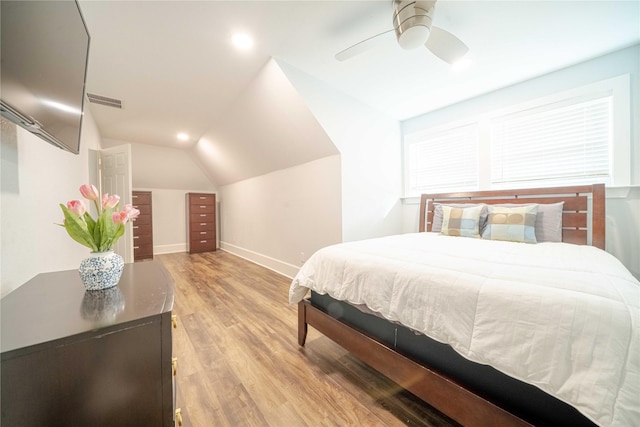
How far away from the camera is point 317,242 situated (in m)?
3.09

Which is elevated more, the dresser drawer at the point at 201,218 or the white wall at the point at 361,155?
the white wall at the point at 361,155

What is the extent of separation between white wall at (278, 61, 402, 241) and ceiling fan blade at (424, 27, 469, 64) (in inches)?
49.8

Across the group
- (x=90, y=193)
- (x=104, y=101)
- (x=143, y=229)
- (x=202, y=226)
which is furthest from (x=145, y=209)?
(x=90, y=193)

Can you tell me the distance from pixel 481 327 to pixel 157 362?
1.14 metres

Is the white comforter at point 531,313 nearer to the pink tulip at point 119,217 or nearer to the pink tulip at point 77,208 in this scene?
the pink tulip at point 119,217

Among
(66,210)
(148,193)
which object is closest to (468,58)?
(66,210)

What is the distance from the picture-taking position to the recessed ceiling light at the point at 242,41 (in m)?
1.92

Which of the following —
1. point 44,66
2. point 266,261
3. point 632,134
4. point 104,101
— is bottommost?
point 266,261

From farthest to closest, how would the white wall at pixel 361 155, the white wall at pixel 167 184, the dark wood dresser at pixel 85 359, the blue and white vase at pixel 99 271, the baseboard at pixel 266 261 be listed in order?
the white wall at pixel 167 184 < the baseboard at pixel 266 261 < the white wall at pixel 361 155 < the blue and white vase at pixel 99 271 < the dark wood dresser at pixel 85 359

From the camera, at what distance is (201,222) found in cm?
545

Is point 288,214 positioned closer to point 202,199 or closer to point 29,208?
point 29,208

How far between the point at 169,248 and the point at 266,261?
2.94m

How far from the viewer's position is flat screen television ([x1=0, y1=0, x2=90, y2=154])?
647 mm

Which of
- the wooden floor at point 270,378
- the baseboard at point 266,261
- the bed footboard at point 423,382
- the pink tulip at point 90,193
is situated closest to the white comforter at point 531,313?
the bed footboard at point 423,382
